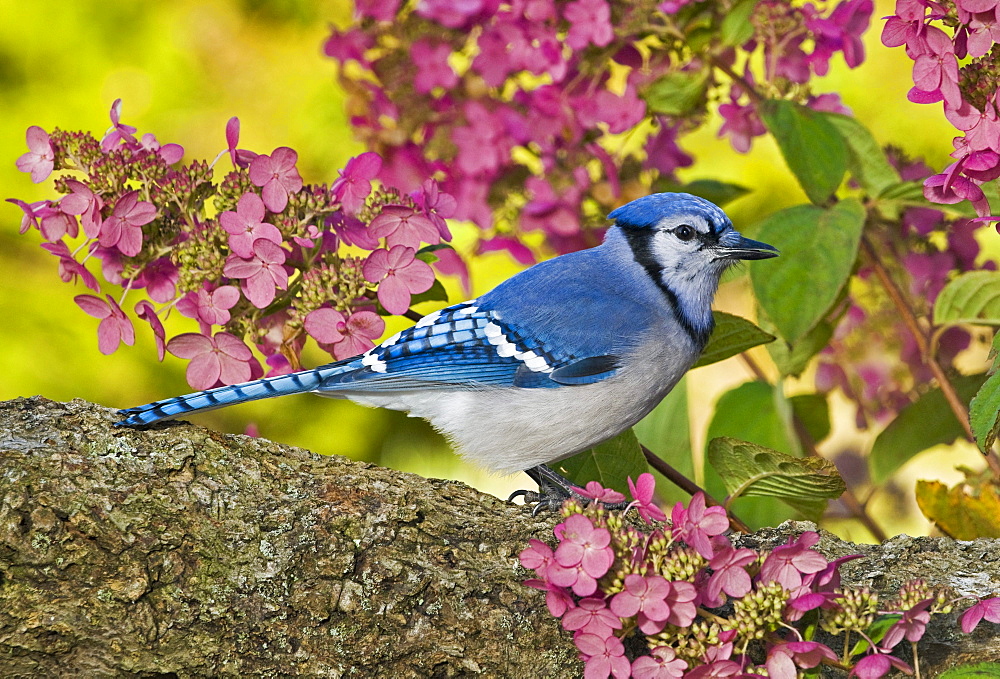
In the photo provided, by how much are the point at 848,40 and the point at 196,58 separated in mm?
2488

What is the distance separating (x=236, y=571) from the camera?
1.16m

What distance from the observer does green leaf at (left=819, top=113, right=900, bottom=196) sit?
1913 millimetres

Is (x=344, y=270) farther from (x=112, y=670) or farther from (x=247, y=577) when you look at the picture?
(x=112, y=670)

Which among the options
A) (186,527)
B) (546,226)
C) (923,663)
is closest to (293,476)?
(186,527)

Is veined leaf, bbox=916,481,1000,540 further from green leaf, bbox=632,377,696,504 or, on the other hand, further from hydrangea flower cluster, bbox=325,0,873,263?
hydrangea flower cluster, bbox=325,0,873,263

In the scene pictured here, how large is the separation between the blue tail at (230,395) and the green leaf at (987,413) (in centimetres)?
85

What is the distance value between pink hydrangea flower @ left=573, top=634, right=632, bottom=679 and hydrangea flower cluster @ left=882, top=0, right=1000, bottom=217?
65 centimetres

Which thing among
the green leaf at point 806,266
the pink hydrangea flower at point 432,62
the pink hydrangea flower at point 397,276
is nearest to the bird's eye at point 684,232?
the green leaf at point 806,266

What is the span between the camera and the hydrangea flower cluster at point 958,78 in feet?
3.87

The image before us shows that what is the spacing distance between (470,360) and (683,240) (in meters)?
0.41

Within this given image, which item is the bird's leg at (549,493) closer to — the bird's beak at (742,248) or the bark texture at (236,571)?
the bark texture at (236,571)

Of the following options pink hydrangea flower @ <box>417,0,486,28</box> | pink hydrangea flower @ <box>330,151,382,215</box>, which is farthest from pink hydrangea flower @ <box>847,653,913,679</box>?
pink hydrangea flower @ <box>417,0,486,28</box>

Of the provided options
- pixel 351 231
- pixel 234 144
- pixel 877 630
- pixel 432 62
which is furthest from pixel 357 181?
pixel 877 630

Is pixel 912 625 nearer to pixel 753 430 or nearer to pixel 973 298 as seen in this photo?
pixel 973 298
